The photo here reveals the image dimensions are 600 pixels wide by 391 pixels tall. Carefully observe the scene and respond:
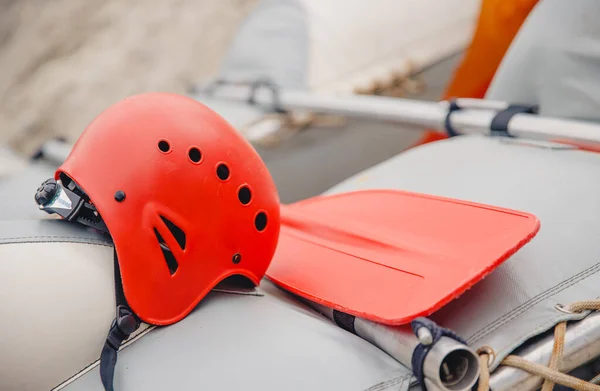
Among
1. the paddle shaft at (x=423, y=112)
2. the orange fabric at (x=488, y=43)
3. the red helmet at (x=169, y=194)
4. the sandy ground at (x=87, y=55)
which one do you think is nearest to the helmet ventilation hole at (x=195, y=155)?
the red helmet at (x=169, y=194)

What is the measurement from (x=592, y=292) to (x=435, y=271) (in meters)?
0.13

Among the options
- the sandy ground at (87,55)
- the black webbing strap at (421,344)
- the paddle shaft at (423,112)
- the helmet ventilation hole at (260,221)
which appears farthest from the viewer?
the sandy ground at (87,55)

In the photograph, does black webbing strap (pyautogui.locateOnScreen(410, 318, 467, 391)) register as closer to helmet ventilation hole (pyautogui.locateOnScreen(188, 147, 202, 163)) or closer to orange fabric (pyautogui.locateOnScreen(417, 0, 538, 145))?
helmet ventilation hole (pyautogui.locateOnScreen(188, 147, 202, 163))

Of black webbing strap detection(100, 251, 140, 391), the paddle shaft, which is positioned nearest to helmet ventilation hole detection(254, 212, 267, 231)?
black webbing strap detection(100, 251, 140, 391)

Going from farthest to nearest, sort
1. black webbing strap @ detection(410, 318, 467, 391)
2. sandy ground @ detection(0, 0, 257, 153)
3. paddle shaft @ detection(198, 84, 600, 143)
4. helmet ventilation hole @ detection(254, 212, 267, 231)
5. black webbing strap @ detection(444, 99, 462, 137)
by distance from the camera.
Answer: sandy ground @ detection(0, 0, 257, 153)
black webbing strap @ detection(444, 99, 462, 137)
paddle shaft @ detection(198, 84, 600, 143)
helmet ventilation hole @ detection(254, 212, 267, 231)
black webbing strap @ detection(410, 318, 467, 391)

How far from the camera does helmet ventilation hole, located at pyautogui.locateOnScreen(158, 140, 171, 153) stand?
1.41 feet

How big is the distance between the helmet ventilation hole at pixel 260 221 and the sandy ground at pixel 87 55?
4.66ft

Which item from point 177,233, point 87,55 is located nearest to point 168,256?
point 177,233

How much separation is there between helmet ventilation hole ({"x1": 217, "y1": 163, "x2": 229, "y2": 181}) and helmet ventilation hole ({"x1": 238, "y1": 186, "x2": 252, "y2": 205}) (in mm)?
17

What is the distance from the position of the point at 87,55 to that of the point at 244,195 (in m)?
1.60

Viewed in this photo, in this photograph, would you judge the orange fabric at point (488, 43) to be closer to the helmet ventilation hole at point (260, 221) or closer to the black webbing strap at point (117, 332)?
the helmet ventilation hole at point (260, 221)

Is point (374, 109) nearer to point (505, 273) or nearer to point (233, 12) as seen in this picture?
point (505, 273)

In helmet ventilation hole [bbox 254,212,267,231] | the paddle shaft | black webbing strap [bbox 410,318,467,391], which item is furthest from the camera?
the paddle shaft

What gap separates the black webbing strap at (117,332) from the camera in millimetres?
394
